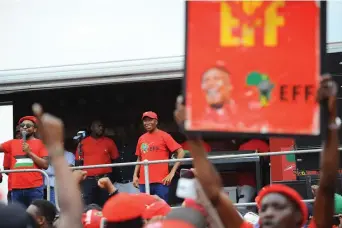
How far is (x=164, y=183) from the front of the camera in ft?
28.2

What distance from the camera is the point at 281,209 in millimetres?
3881

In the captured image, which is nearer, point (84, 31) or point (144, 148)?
point (144, 148)

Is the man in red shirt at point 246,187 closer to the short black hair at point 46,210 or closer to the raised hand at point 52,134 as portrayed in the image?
the short black hair at point 46,210

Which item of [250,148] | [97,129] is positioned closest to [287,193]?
[250,148]

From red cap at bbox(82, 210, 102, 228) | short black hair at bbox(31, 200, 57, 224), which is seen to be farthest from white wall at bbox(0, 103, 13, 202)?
short black hair at bbox(31, 200, 57, 224)

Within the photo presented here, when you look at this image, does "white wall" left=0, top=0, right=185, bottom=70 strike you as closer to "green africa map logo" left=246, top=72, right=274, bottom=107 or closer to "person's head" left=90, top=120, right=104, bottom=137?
"person's head" left=90, top=120, right=104, bottom=137

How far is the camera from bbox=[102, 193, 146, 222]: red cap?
370 cm

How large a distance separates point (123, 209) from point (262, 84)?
0.87 metres

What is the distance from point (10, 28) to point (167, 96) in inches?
89.0

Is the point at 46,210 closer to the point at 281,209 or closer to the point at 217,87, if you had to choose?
the point at 281,209

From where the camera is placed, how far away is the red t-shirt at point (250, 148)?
9.06m

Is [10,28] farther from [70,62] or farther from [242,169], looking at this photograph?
[242,169]

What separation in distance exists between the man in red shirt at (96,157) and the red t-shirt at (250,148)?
5.38ft

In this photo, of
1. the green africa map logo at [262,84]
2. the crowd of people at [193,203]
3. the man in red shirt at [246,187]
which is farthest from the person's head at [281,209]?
the man in red shirt at [246,187]
